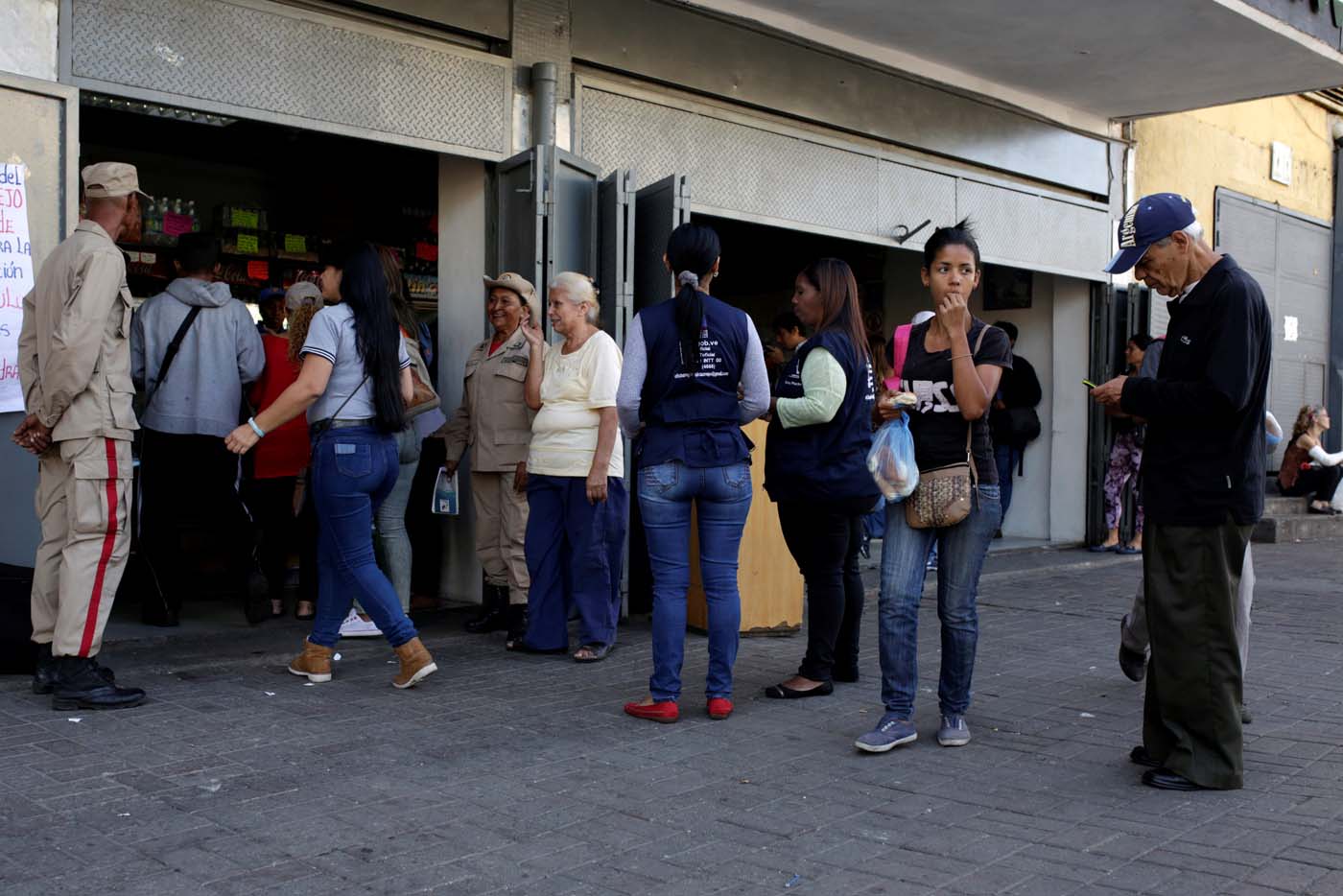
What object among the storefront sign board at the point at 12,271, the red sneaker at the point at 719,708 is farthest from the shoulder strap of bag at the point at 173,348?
the red sneaker at the point at 719,708

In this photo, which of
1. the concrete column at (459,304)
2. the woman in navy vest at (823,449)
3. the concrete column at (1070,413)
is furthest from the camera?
the concrete column at (1070,413)

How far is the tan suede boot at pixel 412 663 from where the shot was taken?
5.30 m

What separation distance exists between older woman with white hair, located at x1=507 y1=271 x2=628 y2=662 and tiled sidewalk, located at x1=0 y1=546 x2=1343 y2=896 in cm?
23

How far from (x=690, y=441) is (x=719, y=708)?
1061mm

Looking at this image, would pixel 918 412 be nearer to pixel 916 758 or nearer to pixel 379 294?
pixel 916 758

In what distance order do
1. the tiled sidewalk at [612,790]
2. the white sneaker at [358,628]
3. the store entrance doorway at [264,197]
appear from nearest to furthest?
the tiled sidewalk at [612,790], the white sneaker at [358,628], the store entrance doorway at [264,197]

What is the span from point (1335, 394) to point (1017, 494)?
17.3ft

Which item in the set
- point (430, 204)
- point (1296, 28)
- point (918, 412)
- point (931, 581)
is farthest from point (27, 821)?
point (1296, 28)

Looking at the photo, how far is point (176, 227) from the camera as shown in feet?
31.4

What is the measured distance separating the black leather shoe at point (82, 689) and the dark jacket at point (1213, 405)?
387 centimetres

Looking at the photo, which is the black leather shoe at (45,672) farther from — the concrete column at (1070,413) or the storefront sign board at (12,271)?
the concrete column at (1070,413)

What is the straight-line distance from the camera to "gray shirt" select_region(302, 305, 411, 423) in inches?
203

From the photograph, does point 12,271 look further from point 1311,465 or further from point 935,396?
point 1311,465

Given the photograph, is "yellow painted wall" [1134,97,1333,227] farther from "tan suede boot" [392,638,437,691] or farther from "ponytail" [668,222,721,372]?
"tan suede boot" [392,638,437,691]
